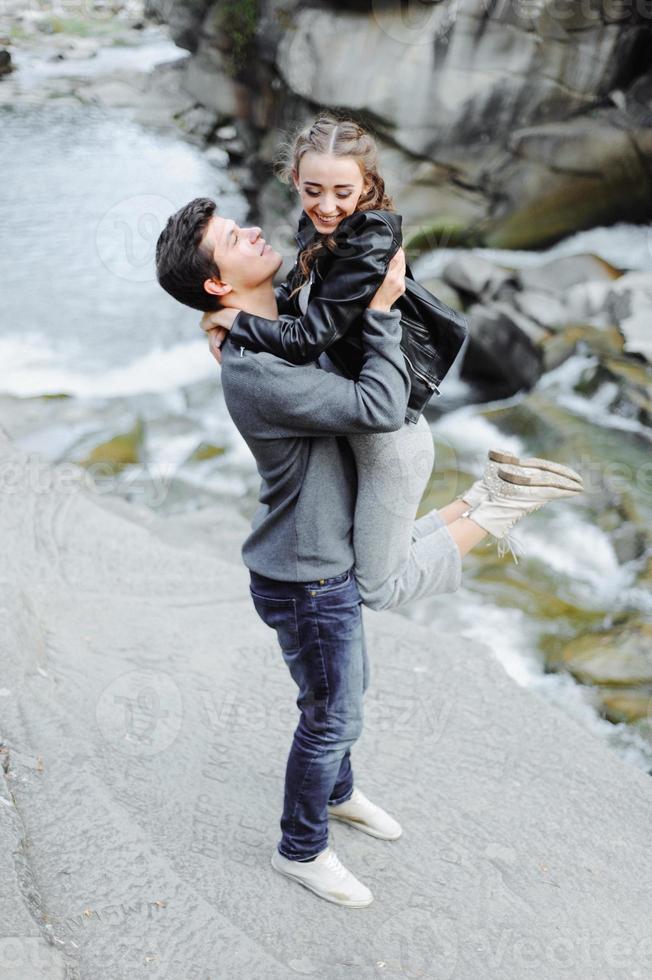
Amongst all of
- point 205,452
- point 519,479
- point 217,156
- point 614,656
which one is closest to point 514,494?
point 519,479

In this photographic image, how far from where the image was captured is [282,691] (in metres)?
3.04

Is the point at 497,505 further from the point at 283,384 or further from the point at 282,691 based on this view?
the point at 282,691

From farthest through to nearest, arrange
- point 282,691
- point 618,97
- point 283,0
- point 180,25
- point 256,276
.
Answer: point 180,25, point 283,0, point 618,97, point 282,691, point 256,276

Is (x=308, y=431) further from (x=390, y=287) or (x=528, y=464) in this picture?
(x=528, y=464)

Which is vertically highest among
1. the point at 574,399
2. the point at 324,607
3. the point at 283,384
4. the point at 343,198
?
the point at 343,198

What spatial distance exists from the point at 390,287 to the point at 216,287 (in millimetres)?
366

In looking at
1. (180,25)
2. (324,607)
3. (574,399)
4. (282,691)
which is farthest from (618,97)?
(324,607)

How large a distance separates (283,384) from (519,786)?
159 centimetres

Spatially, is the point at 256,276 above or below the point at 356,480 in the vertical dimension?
above

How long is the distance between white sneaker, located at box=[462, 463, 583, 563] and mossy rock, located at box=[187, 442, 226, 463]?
4082 millimetres

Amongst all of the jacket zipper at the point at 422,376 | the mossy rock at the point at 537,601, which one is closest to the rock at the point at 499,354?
the mossy rock at the point at 537,601

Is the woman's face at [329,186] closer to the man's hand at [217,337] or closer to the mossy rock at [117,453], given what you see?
the man's hand at [217,337]

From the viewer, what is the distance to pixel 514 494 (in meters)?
2.25

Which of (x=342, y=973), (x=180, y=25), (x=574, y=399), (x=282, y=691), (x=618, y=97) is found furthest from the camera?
(x=180, y=25)
